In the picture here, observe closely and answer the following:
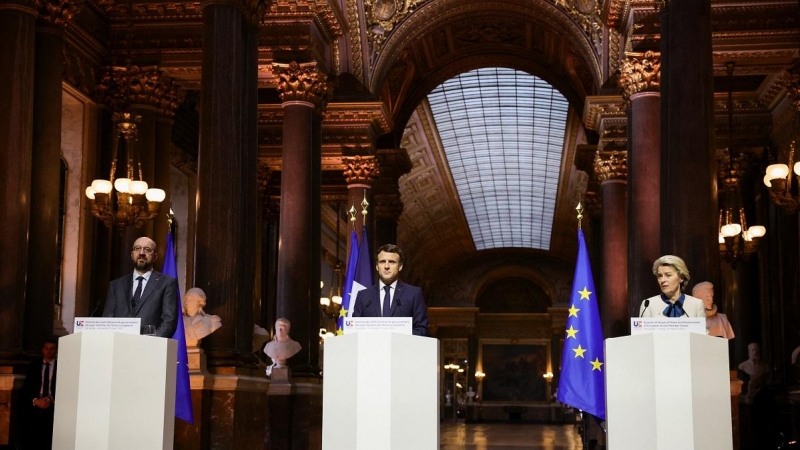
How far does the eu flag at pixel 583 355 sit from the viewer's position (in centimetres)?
1241

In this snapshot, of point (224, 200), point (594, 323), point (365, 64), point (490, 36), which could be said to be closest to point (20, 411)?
point (224, 200)

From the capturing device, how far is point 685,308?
7121 mm

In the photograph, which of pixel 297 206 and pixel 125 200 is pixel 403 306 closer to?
pixel 125 200

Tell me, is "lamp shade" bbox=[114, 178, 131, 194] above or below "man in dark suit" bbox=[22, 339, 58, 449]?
above

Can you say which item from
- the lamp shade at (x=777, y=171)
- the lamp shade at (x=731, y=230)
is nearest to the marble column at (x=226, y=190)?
the lamp shade at (x=777, y=171)

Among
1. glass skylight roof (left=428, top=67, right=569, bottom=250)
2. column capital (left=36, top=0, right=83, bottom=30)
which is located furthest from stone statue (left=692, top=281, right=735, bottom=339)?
glass skylight roof (left=428, top=67, right=569, bottom=250)

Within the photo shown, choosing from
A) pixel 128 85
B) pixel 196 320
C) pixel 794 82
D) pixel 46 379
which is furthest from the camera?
pixel 128 85

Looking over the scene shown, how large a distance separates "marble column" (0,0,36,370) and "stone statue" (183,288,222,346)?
1606mm

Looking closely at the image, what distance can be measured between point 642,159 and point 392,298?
30.4 ft

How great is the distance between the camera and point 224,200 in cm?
1173

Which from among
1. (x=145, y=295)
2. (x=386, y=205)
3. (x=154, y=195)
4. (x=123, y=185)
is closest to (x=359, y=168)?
(x=386, y=205)

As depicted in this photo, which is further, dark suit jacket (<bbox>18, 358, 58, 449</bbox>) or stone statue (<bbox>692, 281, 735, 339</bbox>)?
dark suit jacket (<bbox>18, 358, 58, 449</bbox>)

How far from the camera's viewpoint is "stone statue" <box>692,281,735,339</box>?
955 centimetres

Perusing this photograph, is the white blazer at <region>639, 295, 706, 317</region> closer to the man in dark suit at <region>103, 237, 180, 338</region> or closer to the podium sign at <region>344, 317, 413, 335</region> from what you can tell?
the podium sign at <region>344, 317, 413, 335</region>
